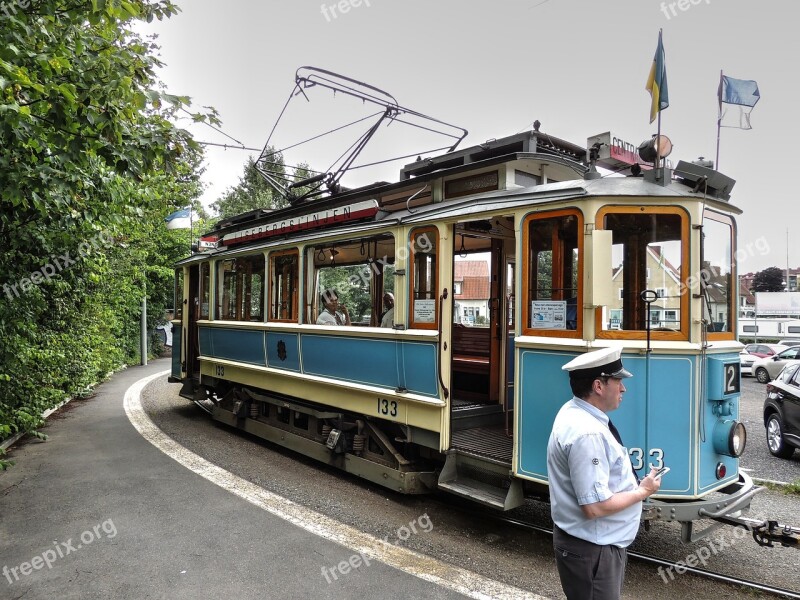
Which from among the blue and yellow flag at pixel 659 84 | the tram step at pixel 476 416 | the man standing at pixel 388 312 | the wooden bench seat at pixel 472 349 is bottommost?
the tram step at pixel 476 416

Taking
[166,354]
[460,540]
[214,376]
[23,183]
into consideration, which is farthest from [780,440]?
[166,354]

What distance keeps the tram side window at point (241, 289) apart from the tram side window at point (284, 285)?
0.36 m

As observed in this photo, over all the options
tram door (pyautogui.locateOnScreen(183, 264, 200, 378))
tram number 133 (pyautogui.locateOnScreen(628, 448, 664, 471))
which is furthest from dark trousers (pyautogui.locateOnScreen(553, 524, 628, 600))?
tram door (pyautogui.locateOnScreen(183, 264, 200, 378))

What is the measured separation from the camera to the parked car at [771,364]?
1838 centimetres

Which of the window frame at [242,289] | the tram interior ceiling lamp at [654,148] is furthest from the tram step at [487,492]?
the window frame at [242,289]

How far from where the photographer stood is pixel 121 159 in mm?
4188

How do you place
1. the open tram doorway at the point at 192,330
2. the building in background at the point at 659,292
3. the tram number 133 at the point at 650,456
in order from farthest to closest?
1. the open tram doorway at the point at 192,330
2. the building in background at the point at 659,292
3. the tram number 133 at the point at 650,456

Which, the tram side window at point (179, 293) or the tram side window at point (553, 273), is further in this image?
the tram side window at point (179, 293)

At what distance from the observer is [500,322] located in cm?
605

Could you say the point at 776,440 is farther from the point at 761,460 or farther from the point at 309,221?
the point at 309,221

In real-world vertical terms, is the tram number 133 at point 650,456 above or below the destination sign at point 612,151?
below

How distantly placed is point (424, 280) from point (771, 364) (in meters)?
18.3

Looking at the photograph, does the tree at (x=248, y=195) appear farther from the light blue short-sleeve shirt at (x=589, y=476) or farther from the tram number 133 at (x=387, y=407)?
the light blue short-sleeve shirt at (x=589, y=476)

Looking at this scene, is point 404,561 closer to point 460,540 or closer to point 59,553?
point 460,540
